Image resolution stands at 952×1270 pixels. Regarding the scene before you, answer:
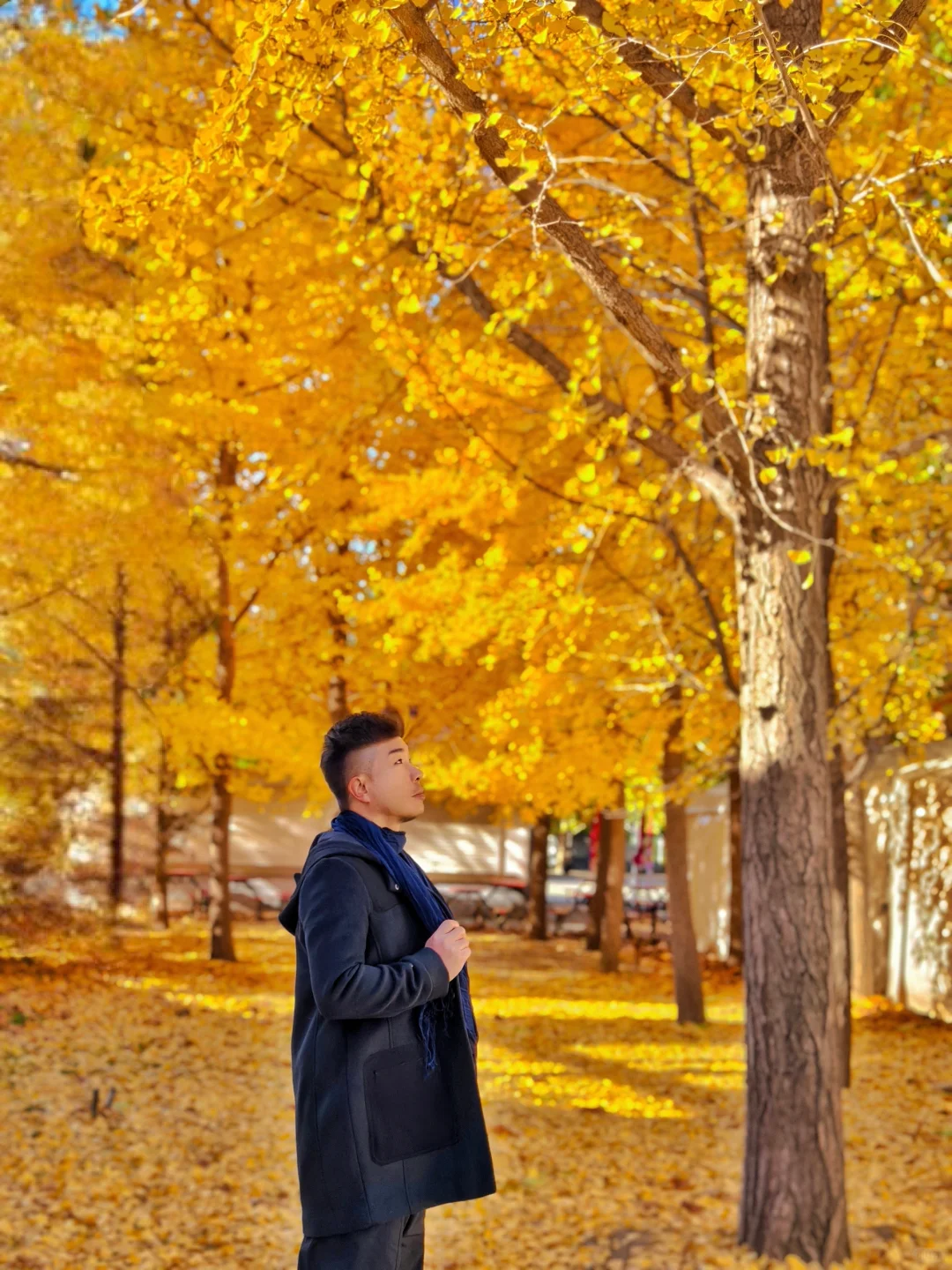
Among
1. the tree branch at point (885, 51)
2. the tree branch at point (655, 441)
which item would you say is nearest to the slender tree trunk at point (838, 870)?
the tree branch at point (655, 441)

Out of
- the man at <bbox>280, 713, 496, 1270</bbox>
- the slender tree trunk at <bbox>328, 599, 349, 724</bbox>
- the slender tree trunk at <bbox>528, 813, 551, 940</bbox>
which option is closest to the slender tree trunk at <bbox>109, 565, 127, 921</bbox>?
the slender tree trunk at <bbox>328, 599, 349, 724</bbox>

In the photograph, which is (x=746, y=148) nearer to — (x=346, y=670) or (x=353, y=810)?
(x=353, y=810)

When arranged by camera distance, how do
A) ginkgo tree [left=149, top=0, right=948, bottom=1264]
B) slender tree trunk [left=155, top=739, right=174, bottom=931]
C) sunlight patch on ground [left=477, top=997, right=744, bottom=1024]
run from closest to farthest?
ginkgo tree [left=149, top=0, right=948, bottom=1264] < sunlight patch on ground [left=477, top=997, right=744, bottom=1024] < slender tree trunk [left=155, top=739, right=174, bottom=931]

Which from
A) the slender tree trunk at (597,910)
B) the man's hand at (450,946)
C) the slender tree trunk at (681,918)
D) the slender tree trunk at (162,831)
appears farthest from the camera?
the slender tree trunk at (162,831)

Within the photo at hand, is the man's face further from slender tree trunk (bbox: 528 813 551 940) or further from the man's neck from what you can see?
slender tree trunk (bbox: 528 813 551 940)

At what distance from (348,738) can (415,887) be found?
0.37 meters

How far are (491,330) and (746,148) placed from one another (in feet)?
4.83

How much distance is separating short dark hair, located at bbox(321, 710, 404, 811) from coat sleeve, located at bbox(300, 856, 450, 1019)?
0.76ft

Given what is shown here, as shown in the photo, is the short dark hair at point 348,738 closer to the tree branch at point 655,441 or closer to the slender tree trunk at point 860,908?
the tree branch at point 655,441

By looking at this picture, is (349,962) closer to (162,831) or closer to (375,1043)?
(375,1043)

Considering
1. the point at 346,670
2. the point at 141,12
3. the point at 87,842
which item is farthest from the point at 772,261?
the point at 87,842

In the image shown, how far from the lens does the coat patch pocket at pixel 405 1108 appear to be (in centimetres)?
276

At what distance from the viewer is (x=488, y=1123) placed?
864 cm

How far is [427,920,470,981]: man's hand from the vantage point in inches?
112
